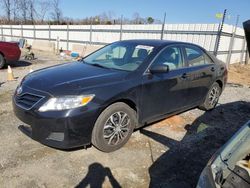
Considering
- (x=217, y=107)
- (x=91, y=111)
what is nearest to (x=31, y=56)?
(x=217, y=107)

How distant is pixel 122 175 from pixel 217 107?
151 inches

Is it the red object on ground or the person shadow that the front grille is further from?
the red object on ground

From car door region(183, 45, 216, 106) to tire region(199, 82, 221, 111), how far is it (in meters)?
0.20

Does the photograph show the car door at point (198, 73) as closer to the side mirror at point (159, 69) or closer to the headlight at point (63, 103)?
the side mirror at point (159, 69)

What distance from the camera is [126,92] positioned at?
3.50 metres

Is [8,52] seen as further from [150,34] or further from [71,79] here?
[71,79]

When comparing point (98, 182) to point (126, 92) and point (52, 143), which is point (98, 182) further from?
point (126, 92)

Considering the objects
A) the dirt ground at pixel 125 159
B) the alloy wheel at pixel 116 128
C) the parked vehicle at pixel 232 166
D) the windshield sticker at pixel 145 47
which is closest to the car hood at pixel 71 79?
the alloy wheel at pixel 116 128

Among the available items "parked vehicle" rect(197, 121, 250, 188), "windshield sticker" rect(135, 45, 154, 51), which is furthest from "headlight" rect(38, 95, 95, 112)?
"parked vehicle" rect(197, 121, 250, 188)

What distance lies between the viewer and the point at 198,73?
4855mm

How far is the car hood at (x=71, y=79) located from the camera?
320cm

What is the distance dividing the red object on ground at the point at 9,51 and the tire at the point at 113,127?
324 inches

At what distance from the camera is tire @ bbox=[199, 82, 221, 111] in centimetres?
546

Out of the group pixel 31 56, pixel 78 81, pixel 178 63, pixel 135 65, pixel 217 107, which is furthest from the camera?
pixel 31 56
